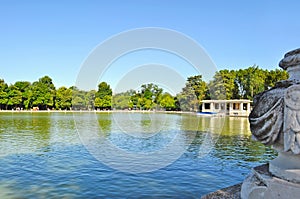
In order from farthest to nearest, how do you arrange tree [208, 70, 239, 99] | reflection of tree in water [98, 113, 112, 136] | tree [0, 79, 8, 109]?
tree [0, 79, 8, 109] < tree [208, 70, 239, 99] < reflection of tree in water [98, 113, 112, 136]

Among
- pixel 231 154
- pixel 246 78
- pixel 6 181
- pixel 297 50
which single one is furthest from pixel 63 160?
pixel 246 78

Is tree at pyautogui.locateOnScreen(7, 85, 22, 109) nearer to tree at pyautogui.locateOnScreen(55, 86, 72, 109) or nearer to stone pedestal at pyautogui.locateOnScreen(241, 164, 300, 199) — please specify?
tree at pyautogui.locateOnScreen(55, 86, 72, 109)

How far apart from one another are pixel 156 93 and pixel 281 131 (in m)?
54.7

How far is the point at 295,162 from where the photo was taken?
124 inches

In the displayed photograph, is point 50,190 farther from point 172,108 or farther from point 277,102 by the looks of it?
point 172,108

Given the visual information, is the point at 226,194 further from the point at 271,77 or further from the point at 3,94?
the point at 3,94

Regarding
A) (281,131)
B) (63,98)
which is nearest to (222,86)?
(63,98)

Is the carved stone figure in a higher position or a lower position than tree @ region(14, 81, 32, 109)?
lower

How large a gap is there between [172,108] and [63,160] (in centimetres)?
5462

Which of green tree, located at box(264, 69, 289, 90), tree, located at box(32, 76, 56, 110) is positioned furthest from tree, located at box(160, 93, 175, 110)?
tree, located at box(32, 76, 56, 110)

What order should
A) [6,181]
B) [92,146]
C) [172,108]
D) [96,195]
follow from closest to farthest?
[96,195] → [6,181] → [92,146] → [172,108]

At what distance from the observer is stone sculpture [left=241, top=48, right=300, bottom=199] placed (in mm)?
3059

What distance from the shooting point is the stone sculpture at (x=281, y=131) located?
10.0ft

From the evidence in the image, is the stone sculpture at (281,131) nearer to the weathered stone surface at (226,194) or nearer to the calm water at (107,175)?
the weathered stone surface at (226,194)
